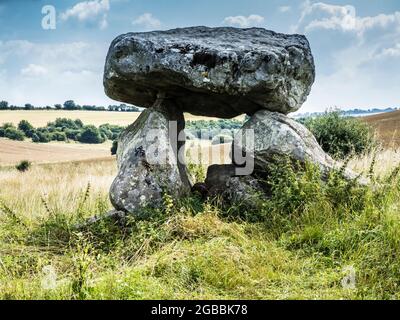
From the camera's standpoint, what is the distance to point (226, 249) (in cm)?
707

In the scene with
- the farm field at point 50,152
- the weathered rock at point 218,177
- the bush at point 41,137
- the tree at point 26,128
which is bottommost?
the farm field at point 50,152

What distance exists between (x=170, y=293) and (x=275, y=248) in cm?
198

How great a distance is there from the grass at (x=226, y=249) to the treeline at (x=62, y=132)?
54.6 m

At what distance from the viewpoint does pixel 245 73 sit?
9.44 meters

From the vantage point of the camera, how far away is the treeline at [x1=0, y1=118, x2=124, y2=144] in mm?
62312

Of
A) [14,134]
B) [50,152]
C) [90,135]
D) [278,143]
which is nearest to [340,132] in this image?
[278,143]

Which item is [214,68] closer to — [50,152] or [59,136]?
[50,152]

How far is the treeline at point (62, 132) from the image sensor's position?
6231 centimetres

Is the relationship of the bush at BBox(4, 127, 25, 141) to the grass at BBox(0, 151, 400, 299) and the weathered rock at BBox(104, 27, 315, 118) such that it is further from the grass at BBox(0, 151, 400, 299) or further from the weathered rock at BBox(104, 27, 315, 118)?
the grass at BBox(0, 151, 400, 299)

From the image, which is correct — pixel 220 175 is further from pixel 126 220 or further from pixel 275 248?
pixel 275 248

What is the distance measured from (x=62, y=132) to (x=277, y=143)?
203 feet

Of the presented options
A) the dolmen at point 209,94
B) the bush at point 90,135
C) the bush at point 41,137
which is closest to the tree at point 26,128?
the bush at point 41,137

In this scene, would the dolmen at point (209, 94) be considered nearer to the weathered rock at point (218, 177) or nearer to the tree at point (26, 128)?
the weathered rock at point (218, 177)
